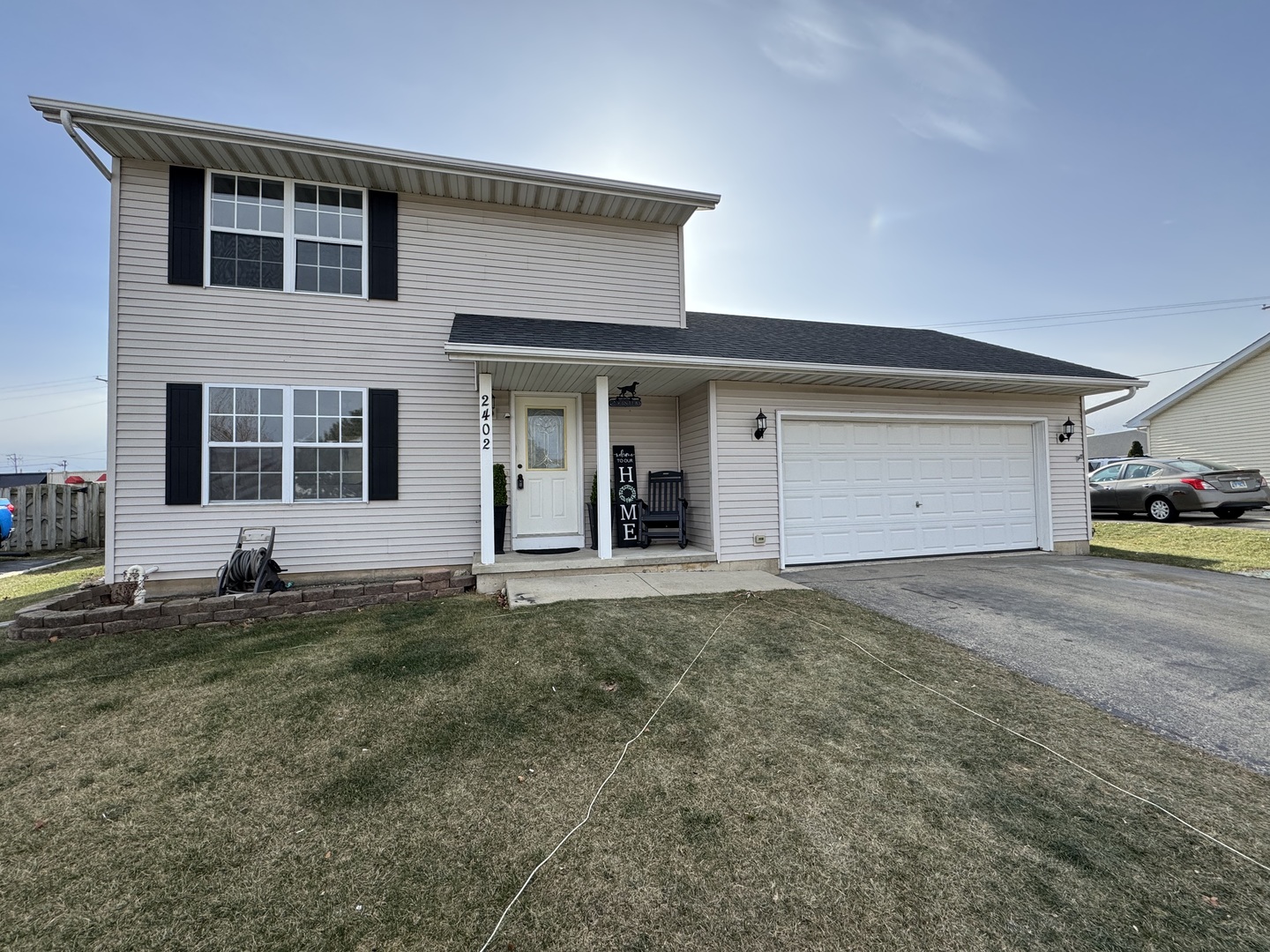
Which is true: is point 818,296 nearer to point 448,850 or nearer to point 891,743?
point 891,743

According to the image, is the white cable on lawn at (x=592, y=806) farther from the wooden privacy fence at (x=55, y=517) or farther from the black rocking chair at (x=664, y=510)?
the wooden privacy fence at (x=55, y=517)

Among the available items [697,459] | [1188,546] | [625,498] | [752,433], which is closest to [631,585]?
[625,498]

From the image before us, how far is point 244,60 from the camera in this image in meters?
7.07

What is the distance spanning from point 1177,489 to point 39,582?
1953 cm

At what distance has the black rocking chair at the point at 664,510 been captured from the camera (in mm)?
7332

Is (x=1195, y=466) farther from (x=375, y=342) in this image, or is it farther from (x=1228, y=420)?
(x=375, y=342)

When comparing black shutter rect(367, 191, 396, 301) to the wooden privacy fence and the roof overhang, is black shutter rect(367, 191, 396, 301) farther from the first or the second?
the wooden privacy fence

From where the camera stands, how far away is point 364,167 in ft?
20.4

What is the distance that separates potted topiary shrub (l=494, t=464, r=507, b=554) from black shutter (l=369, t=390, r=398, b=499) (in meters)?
1.25

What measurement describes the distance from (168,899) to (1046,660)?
5.20m

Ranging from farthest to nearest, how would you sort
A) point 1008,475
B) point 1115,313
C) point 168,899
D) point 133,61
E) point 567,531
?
1. point 1115,313
2. point 1008,475
3. point 567,531
4. point 133,61
5. point 168,899

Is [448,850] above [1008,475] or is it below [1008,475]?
below

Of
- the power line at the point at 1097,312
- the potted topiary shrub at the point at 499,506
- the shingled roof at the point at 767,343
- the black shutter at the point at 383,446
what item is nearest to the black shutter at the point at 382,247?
the shingled roof at the point at 767,343

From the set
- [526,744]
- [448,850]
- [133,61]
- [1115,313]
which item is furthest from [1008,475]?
[1115,313]
